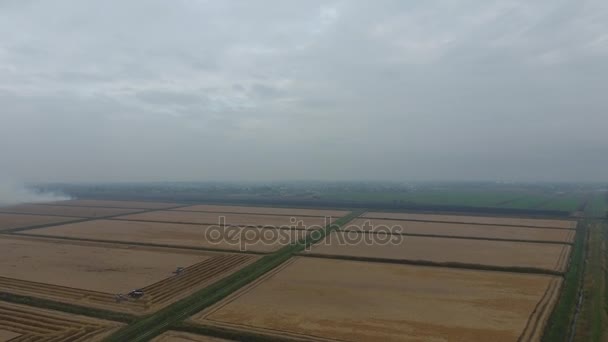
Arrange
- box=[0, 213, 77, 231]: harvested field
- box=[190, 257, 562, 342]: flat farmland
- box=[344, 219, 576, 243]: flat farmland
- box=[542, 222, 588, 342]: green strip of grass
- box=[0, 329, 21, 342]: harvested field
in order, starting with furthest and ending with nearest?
box=[0, 213, 77, 231]: harvested field → box=[344, 219, 576, 243]: flat farmland → box=[190, 257, 562, 342]: flat farmland → box=[542, 222, 588, 342]: green strip of grass → box=[0, 329, 21, 342]: harvested field

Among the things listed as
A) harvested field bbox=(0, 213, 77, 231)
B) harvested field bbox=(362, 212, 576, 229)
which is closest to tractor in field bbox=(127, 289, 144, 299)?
harvested field bbox=(0, 213, 77, 231)

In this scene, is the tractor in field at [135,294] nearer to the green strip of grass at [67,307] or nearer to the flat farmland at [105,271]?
the flat farmland at [105,271]

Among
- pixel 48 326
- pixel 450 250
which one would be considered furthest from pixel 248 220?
pixel 48 326

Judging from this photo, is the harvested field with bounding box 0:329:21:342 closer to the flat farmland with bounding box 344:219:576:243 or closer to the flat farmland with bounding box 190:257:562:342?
the flat farmland with bounding box 190:257:562:342

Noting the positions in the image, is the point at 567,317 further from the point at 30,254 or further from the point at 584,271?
the point at 30,254

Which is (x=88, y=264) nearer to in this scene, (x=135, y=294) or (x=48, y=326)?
(x=135, y=294)

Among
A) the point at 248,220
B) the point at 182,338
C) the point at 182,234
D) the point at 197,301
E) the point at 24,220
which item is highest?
the point at 24,220

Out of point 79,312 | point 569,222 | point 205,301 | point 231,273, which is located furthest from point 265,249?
point 569,222
